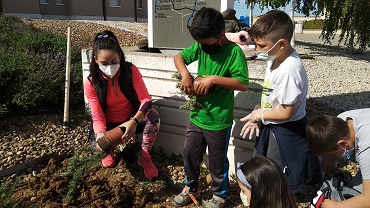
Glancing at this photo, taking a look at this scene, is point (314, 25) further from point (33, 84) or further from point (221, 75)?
point (221, 75)

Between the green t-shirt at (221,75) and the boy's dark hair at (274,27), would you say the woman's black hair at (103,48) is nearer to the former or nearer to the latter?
the green t-shirt at (221,75)

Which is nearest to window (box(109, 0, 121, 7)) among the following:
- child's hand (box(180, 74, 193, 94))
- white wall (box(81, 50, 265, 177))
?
white wall (box(81, 50, 265, 177))

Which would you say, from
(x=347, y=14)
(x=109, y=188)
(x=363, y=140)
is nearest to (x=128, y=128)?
(x=109, y=188)

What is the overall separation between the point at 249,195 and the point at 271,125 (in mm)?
846

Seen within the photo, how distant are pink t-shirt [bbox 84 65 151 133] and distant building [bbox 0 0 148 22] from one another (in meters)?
19.7

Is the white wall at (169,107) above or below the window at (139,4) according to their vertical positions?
below

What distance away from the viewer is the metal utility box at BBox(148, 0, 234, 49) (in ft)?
13.8

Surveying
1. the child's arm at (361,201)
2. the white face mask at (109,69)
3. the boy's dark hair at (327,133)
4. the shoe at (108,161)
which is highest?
the white face mask at (109,69)

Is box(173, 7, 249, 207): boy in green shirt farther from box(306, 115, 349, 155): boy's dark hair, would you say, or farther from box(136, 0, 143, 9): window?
box(136, 0, 143, 9): window

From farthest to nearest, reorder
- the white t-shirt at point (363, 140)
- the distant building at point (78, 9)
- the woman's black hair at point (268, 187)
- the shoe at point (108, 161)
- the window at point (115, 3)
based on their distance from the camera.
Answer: the window at point (115, 3) → the distant building at point (78, 9) → the shoe at point (108, 161) → the white t-shirt at point (363, 140) → the woman's black hair at point (268, 187)

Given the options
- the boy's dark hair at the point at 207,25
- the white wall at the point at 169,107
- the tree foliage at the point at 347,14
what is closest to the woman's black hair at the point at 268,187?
the boy's dark hair at the point at 207,25

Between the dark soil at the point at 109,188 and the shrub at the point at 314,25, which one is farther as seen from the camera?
the shrub at the point at 314,25

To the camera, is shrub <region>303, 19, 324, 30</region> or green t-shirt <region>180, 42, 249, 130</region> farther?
shrub <region>303, 19, 324, 30</region>

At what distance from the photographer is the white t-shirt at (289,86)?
211cm
